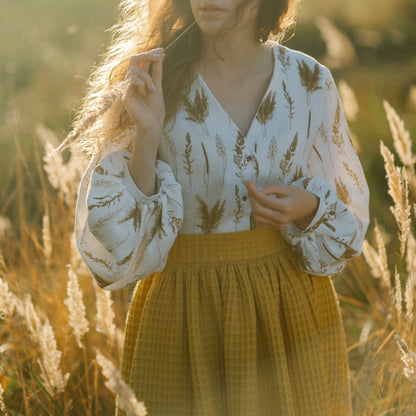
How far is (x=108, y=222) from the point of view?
1.25 meters

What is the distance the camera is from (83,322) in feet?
5.32

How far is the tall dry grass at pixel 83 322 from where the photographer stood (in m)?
1.56

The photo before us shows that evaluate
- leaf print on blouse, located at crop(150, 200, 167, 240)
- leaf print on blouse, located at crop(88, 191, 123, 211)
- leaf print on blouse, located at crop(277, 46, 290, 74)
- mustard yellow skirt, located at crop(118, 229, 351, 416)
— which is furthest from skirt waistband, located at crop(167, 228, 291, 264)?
leaf print on blouse, located at crop(277, 46, 290, 74)

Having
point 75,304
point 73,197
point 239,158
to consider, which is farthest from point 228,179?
point 73,197

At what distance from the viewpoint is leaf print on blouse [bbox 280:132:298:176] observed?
4.72 feet

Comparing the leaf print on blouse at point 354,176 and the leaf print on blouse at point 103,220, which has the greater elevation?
the leaf print on blouse at point 354,176

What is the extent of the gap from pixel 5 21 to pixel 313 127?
211 inches

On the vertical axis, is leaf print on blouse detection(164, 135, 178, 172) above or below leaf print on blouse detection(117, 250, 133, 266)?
above

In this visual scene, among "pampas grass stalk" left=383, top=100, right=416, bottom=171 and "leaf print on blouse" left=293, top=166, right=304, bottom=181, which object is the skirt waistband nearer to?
"leaf print on blouse" left=293, top=166, right=304, bottom=181

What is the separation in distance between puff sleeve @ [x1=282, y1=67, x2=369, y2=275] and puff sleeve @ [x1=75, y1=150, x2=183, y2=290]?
12.6 inches

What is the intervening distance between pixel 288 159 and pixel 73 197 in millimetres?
1035

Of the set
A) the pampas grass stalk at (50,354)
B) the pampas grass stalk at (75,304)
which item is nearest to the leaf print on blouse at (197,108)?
the pampas grass stalk at (75,304)

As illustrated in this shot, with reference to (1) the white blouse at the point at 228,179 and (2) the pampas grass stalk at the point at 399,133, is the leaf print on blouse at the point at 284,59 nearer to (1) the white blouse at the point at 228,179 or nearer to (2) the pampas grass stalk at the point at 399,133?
(1) the white blouse at the point at 228,179

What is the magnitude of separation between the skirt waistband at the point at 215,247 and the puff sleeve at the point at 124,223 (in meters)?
0.08
